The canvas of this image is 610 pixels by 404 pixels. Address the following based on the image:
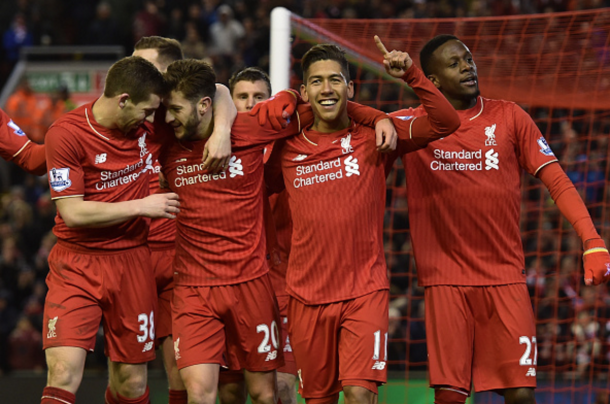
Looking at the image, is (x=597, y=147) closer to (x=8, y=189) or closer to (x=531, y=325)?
(x=531, y=325)

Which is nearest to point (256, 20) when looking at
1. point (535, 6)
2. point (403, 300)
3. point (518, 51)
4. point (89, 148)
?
point (535, 6)

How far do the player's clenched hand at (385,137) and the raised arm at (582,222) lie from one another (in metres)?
0.89

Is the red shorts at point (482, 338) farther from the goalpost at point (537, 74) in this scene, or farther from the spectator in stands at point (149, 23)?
the spectator in stands at point (149, 23)

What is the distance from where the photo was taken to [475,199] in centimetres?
486

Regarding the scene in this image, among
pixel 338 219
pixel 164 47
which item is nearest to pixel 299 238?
pixel 338 219

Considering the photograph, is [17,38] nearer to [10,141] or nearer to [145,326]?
[10,141]

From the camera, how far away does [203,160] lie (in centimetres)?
470

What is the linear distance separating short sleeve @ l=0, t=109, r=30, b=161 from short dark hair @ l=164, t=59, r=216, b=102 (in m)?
1.02

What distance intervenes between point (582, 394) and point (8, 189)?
30.7 feet

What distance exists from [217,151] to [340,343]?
122cm

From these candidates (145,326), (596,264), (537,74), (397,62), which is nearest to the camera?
(596,264)

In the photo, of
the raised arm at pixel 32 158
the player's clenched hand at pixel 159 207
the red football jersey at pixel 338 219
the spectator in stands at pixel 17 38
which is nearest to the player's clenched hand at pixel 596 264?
the red football jersey at pixel 338 219

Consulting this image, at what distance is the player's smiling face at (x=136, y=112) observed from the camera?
4707mm

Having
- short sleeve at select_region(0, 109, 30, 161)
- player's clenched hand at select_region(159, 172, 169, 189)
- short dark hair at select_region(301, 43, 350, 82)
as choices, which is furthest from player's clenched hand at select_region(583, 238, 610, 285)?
short sleeve at select_region(0, 109, 30, 161)
